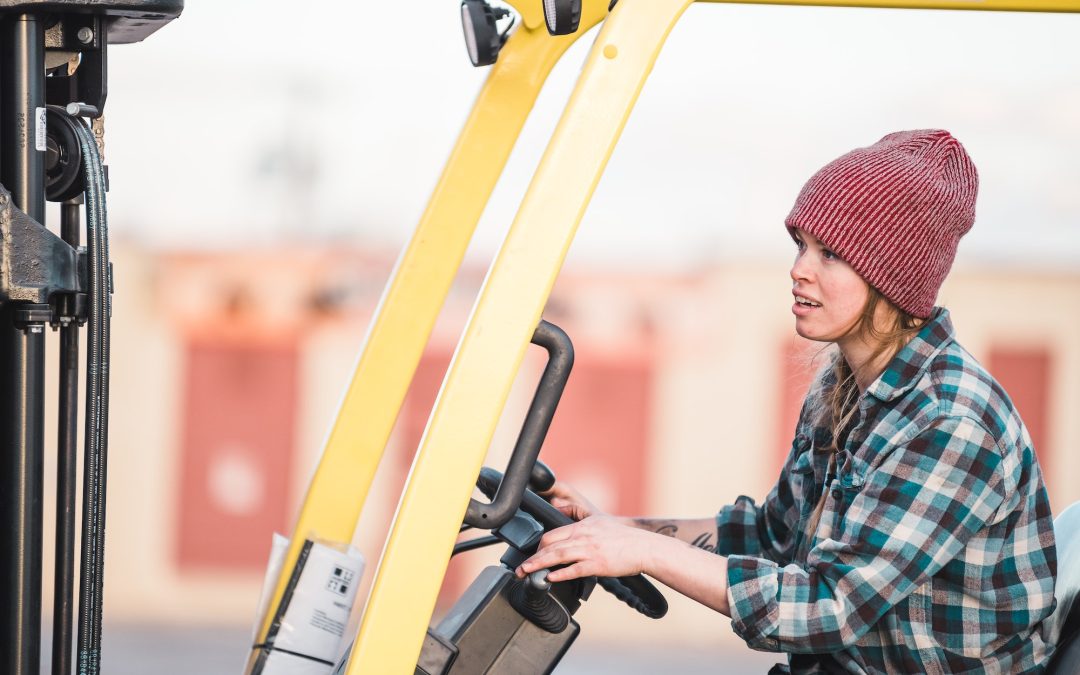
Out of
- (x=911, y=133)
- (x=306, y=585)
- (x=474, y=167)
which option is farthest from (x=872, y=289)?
(x=306, y=585)

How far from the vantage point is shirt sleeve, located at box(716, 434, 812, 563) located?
7.72 feet

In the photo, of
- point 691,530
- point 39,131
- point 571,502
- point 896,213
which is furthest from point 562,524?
point 39,131

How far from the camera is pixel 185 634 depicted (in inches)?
343

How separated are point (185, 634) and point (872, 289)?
7688 mm

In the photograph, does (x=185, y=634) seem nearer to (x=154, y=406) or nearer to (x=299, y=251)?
(x=154, y=406)

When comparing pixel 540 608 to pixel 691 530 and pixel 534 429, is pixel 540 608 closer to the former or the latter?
pixel 534 429

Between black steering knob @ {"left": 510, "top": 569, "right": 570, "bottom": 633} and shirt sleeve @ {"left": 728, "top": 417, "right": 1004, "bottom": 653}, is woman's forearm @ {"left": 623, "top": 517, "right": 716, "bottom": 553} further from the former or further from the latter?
shirt sleeve @ {"left": 728, "top": 417, "right": 1004, "bottom": 653}

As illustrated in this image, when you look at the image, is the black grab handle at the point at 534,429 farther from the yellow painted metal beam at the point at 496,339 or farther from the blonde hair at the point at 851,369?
the blonde hair at the point at 851,369

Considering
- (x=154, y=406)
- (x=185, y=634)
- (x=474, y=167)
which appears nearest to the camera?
(x=474, y=167)

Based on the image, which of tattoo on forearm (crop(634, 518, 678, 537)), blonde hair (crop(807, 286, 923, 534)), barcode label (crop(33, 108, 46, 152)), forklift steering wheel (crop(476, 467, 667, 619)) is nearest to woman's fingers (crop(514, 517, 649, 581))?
forklift steering wheel (crop(476, 467, 667, 619))

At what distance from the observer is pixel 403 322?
209 centimetres

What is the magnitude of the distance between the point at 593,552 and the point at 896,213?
666 mm

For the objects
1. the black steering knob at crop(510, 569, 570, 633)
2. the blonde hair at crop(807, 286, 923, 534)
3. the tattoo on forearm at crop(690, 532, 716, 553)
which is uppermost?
the blonde hair at crop(807, 286, 923, 534)

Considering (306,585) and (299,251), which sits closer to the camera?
(306,585)
